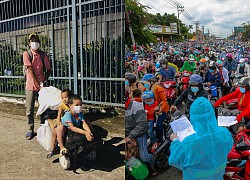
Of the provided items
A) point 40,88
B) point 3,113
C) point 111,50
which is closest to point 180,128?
point 111,50

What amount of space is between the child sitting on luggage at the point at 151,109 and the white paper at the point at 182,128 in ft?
0.47

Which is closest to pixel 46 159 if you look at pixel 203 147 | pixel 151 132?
pixel 151 132

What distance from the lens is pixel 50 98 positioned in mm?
1244

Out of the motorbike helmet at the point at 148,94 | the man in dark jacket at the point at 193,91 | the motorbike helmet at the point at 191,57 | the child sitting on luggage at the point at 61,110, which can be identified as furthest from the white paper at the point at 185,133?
the child sitting on luggage at the point at 61,110

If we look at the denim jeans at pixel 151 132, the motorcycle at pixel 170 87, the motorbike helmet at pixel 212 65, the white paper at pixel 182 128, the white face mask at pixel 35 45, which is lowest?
the denim jeans at pixel 151 132

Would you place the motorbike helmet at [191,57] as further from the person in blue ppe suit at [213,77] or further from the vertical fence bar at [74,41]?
the vertical fence bar at [74,41]

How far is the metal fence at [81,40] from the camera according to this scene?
1.16 meters

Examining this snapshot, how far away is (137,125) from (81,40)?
18.9 inches

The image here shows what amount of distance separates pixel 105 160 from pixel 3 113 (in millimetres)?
682

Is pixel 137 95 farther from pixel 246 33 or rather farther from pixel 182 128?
pixel 246 33

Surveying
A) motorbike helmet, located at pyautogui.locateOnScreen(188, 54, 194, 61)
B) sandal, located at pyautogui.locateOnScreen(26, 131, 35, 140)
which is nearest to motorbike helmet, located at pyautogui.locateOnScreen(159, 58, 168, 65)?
motorbike helmet, located at pyautogui.locateOnScreen(188, 54, 194, 61)

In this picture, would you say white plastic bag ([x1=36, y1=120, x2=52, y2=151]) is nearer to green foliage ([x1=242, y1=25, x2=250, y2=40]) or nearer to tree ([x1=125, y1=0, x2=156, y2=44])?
tree ([x1=125, y1=0, x2=156, y2=44])

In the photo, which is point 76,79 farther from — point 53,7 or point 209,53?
point 209,53

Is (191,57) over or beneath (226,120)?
over
